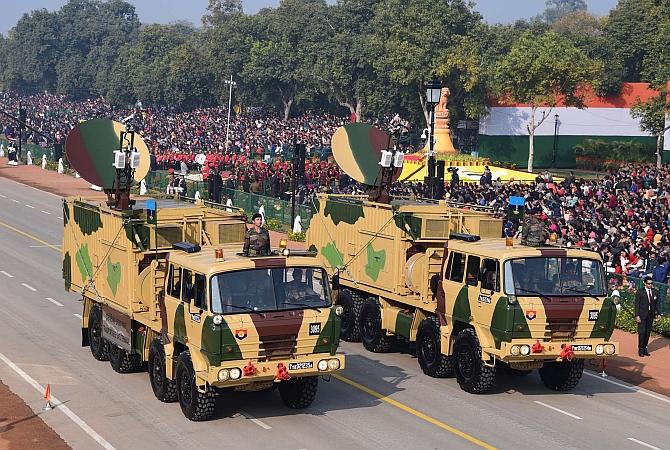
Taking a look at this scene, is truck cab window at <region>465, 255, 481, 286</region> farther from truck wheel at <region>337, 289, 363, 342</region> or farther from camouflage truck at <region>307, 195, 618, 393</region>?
truck wheel at <region>337, 289, 363, 342</region>

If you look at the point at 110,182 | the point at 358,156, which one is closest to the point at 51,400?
the point at 110,182

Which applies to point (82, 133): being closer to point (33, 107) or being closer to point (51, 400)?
point (51, 400)

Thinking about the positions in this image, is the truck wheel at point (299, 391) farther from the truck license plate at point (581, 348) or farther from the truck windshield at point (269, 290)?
the truck license plate at point (581, 348)

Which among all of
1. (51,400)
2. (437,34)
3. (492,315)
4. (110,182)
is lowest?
(51,400)

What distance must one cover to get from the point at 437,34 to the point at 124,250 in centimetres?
7005

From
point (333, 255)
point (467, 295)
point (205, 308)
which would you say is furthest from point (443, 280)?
point (205, 308)

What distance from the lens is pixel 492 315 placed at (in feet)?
67.9

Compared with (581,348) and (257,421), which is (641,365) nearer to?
(581,348)

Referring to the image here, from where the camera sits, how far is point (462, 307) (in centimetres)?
2172

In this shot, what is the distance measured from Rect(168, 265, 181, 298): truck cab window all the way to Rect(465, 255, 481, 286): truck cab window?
215 inches

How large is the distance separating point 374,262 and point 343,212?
1.97m

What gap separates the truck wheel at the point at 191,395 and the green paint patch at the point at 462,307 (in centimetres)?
519

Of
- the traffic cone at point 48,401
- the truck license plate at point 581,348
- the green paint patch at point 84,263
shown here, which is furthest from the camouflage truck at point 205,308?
the truck license plate at point 581,348

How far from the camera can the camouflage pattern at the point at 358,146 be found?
2841cm
